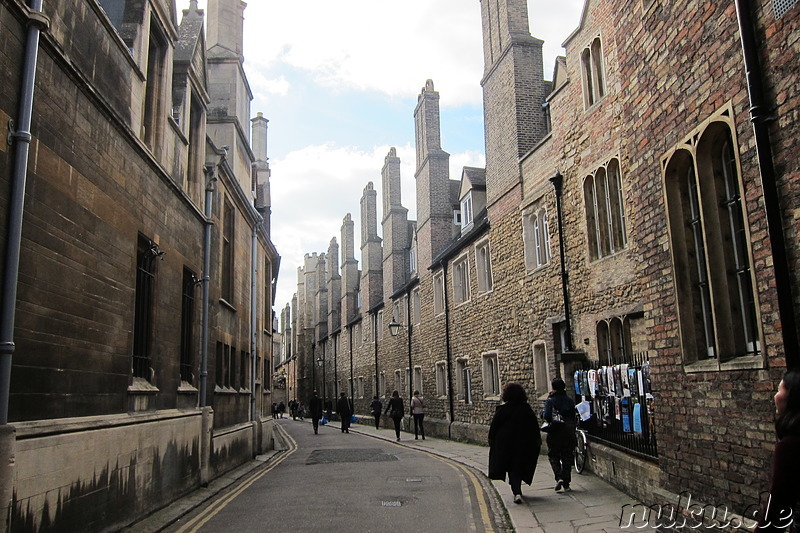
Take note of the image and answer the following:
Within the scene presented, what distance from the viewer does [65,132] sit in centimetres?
648

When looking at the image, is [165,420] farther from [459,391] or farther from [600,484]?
[459,391]

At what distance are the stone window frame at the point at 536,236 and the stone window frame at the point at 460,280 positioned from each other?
18.2 ft

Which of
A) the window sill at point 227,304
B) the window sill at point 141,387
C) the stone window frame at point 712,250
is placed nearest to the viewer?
the stone window frame at point 712,250

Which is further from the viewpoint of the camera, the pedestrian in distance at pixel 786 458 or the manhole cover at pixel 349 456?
the manhole cover at pixel 349 456

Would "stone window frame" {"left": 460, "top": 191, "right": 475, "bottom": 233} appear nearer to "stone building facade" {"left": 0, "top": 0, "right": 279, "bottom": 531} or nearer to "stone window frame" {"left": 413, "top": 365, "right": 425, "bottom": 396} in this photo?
"stone window frame" {"left": 413, "top": 365, "right": 425, "bottom": 396}

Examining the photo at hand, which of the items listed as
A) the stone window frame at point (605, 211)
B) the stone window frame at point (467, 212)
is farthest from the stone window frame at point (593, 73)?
the stone window frame at point (467, 212)

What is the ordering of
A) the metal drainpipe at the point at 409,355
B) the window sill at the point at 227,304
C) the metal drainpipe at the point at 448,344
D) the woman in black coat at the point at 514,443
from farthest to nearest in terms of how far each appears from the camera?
the metal drainpipe at the point at 409,355, the metal drainpipe at the point at 448,344, the window sill at the point at 227,304, the woman in black coat at the point at 514,443

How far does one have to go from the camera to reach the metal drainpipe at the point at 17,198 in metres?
5.13

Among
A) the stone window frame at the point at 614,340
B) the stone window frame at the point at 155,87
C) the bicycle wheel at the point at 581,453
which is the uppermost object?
the stone window frame at the point at 155,87

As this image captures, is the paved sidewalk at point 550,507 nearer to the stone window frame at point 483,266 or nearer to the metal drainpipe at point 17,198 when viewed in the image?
the metal drainpipe at point 17,198

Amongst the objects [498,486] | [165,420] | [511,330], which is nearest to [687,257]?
[498,486]

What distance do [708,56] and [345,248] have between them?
40426mm

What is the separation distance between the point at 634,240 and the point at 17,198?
7686mm

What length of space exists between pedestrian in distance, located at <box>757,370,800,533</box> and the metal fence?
4655 millimetres
